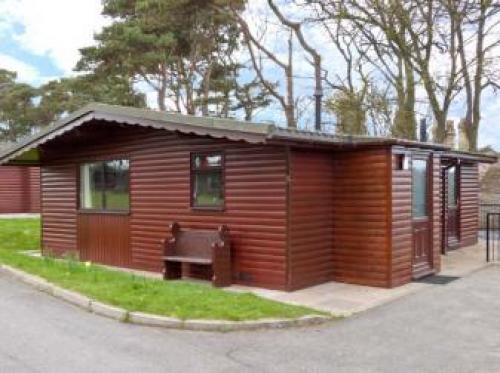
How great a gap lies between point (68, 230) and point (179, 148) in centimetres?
432

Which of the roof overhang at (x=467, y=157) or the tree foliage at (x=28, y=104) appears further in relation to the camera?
the tree foliage at (x=28, y=104)

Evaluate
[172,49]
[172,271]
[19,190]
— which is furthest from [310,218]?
[19,190]

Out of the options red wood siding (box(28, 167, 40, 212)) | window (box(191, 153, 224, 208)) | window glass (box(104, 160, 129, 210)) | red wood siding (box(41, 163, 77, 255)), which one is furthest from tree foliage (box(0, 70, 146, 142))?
window (box(191, 153, 224, 208))

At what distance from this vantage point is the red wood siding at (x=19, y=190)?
30.3m

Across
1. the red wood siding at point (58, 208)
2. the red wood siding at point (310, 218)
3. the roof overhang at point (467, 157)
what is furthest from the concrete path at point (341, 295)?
the red wood siding at point (58, 208)

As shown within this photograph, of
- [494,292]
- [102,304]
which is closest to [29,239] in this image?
[102,304]

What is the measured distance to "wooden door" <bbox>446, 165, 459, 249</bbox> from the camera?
15422 mm

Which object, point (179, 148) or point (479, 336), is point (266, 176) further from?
point (479, 336)

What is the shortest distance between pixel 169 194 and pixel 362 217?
3.60 metres

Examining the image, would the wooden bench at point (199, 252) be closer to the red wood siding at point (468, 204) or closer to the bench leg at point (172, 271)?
the bench leg at point (172, 271)

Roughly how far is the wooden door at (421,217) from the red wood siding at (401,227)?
0.94 feet

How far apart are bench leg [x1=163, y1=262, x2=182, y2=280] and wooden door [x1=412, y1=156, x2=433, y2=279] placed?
4144mm

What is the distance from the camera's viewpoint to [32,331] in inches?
289

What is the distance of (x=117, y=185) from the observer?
1274 cm
